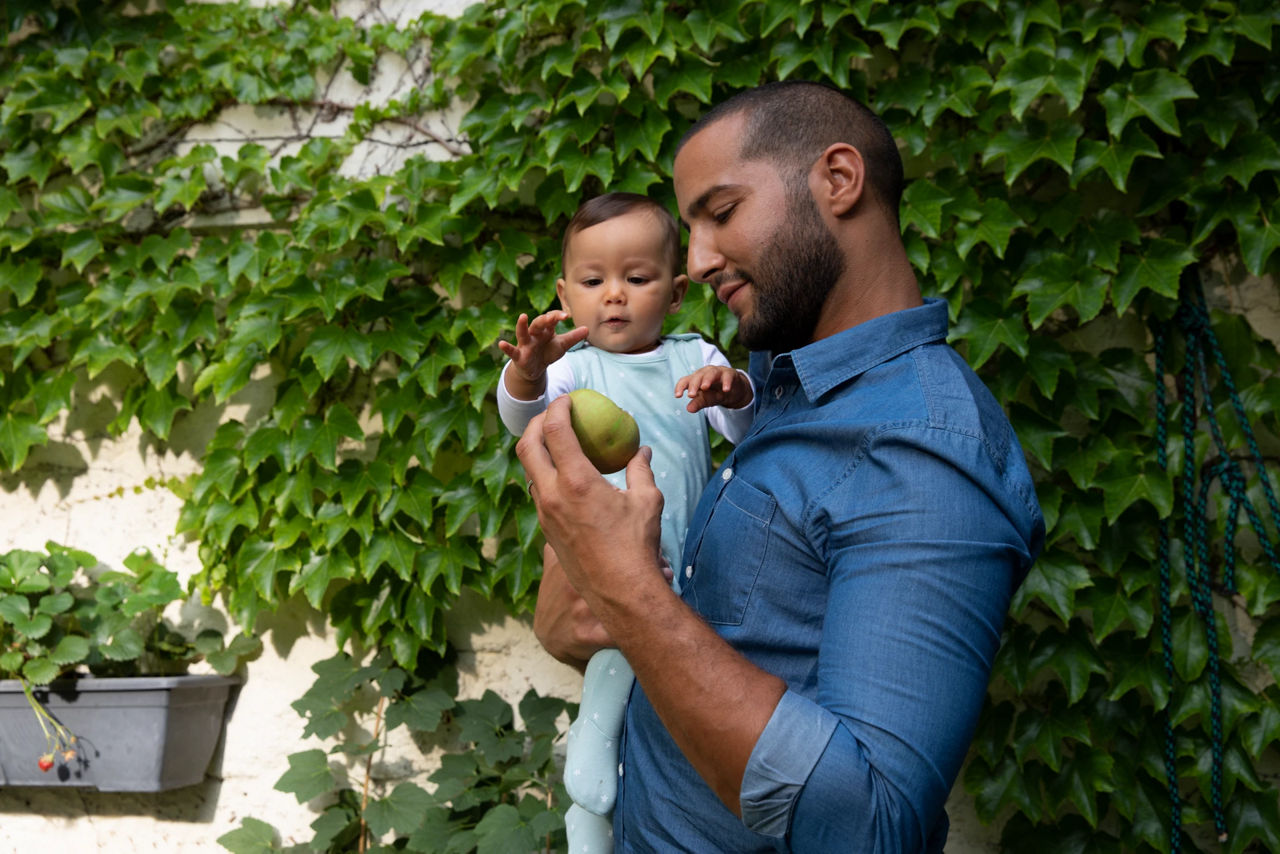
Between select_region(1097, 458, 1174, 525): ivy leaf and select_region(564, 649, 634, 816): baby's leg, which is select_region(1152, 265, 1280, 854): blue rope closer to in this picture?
select_region(1097, 458, 1174, 525): ivy leaf

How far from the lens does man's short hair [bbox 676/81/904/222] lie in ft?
3.58

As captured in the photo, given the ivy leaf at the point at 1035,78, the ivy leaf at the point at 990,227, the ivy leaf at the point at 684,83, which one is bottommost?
the ivy leaf at the point at 990,227

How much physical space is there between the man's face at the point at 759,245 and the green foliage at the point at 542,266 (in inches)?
48.6

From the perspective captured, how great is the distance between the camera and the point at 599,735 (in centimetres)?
137

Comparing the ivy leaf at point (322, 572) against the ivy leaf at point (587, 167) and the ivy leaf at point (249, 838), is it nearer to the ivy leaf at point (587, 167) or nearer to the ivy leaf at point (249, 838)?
the ivy leaf at point (249, 838)

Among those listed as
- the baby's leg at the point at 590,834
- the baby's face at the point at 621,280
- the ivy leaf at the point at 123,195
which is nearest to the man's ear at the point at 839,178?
the baby's face at the point at 621,280

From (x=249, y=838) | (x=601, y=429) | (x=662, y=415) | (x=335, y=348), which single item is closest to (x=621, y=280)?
(x=662, y=415)

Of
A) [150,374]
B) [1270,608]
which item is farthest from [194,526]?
[1270,608]

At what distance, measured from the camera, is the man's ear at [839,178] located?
1087mm

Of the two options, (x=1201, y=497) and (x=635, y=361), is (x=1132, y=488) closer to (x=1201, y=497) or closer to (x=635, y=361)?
(x=1201, y=497)

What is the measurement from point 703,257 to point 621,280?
566 mm

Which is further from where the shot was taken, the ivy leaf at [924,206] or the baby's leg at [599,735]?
the ivy leaf at [924,206]

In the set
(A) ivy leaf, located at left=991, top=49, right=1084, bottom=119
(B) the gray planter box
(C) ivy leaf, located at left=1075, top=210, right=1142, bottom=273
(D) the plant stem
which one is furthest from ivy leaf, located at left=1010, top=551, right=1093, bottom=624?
(B) the gray planter box

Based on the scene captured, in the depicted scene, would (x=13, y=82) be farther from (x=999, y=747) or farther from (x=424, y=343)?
(x=999, y=747)
